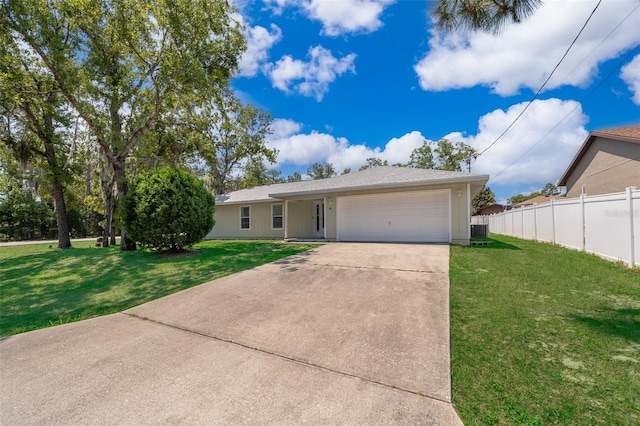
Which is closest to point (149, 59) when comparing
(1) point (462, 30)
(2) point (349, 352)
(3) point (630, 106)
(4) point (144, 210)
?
(4) point (144, 210)

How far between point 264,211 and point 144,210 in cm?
766

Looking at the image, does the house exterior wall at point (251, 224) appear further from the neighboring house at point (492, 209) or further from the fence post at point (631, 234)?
the neighboring house at point (492, 209)

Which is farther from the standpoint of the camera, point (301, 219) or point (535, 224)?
point (301, 219)

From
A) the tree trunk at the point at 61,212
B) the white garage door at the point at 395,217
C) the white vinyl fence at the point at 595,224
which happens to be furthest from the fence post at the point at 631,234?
the tree trunk at the point at 61,212

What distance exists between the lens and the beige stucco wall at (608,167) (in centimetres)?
1251

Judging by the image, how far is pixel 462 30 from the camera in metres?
5.02

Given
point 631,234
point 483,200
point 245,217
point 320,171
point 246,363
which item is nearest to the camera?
point 246,363

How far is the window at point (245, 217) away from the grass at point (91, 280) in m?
6.59

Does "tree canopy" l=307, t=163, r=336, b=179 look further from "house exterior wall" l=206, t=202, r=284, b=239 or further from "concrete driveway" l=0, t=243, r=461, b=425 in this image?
"concrete driveway" l=0, t=243, r=461, b=425

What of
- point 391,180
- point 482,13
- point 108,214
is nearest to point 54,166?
point 108,214

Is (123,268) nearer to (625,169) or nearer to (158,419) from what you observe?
(158,419)

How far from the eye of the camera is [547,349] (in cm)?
277

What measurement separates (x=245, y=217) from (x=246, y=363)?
14198mm

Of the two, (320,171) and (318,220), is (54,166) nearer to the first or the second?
(318,220)
